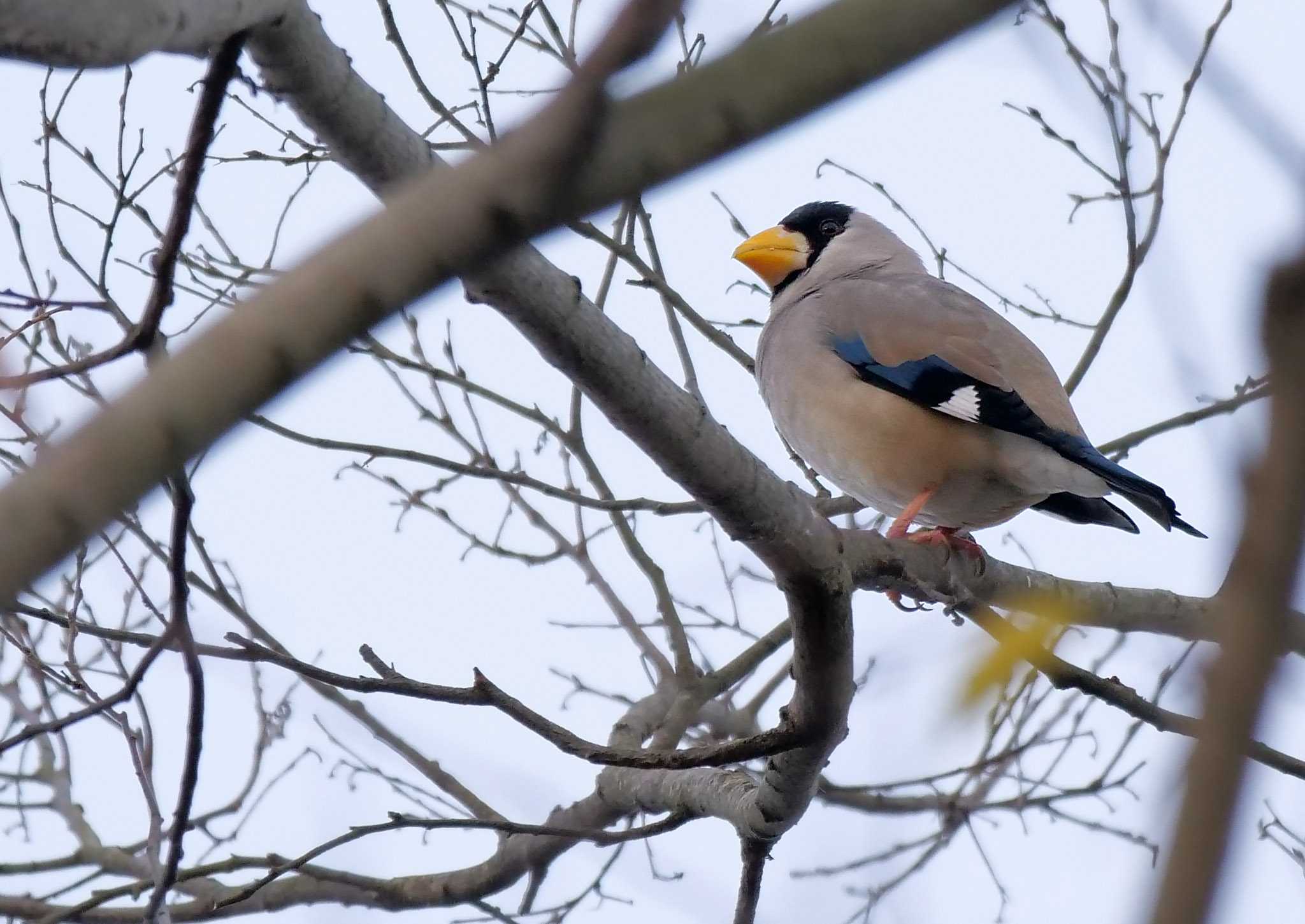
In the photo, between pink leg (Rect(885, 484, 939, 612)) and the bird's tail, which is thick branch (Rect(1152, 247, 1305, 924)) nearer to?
the bird's tail

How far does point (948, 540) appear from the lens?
18.5 ft

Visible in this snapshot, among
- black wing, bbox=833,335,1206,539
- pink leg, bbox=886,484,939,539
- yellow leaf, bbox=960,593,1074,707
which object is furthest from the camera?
pink leg, bbox=886,484,939,539

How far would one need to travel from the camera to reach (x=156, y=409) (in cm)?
121

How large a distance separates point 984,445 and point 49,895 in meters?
3.85

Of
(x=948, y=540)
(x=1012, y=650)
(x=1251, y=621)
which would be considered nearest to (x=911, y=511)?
(x=948, y=540)

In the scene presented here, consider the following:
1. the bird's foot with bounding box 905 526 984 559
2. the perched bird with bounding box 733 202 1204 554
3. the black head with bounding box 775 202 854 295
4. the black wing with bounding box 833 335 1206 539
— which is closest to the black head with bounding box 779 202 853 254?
the black head with bounding box 775 202 854 295

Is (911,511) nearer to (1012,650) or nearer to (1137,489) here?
(1137,489)

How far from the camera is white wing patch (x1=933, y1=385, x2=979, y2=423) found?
585 cm

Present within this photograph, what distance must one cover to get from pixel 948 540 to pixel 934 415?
1.90ft

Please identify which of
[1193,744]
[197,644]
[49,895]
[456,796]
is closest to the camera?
[1193,744]

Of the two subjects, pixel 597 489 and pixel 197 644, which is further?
pixel 597 489

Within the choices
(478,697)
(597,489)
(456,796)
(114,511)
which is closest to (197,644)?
(478,697)

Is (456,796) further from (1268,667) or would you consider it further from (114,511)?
(1268,667)

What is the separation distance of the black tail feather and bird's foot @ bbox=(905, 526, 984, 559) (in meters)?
0.49
